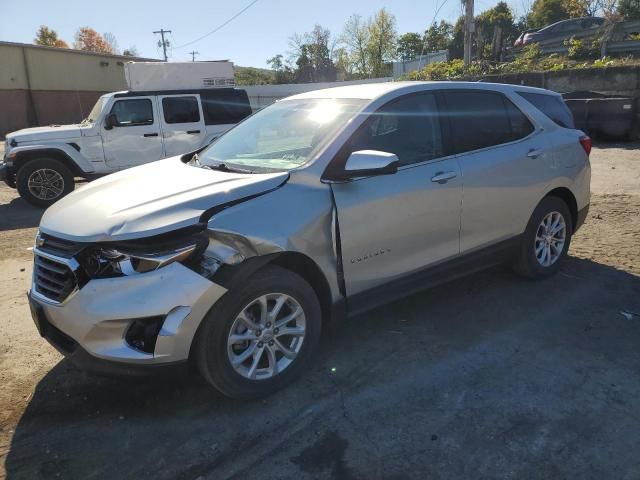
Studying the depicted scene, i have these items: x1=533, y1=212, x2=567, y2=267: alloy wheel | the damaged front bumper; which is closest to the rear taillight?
x1=533, y1=212, x2=567, y2=267: alloy wheel

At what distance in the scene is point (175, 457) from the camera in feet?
8.57

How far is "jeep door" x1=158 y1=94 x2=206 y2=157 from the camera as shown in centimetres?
992

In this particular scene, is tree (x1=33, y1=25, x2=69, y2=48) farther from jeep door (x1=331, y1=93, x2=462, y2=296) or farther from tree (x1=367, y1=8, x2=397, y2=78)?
jeep door (x1=331, y1=93, x2=462, y2=296)

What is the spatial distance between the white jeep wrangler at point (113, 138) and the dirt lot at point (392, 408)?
5652 millimetres

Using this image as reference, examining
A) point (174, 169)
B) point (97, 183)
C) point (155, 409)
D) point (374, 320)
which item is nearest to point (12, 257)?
point (97, 183)

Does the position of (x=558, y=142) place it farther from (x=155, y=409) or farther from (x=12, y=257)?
(x=12, y=257)

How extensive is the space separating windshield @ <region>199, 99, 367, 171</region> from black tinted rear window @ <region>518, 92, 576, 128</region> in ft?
6.46

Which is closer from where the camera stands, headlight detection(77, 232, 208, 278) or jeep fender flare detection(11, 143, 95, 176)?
headlight detection(77, 232, 208, 278)

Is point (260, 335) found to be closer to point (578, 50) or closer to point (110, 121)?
point (110, 121)

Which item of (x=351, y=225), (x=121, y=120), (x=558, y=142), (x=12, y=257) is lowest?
(x=12, y=257)

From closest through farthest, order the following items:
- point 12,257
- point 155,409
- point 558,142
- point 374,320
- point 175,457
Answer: point 175,457 → point 155,409 → point 374,320 → point 558,142 → point 12,257

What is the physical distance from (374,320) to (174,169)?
6.25 feet

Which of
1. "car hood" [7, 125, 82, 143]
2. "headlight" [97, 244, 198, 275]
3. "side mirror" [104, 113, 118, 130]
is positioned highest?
"side mirror" [104, 113, 118, 130]

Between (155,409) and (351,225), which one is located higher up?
(351,225)
